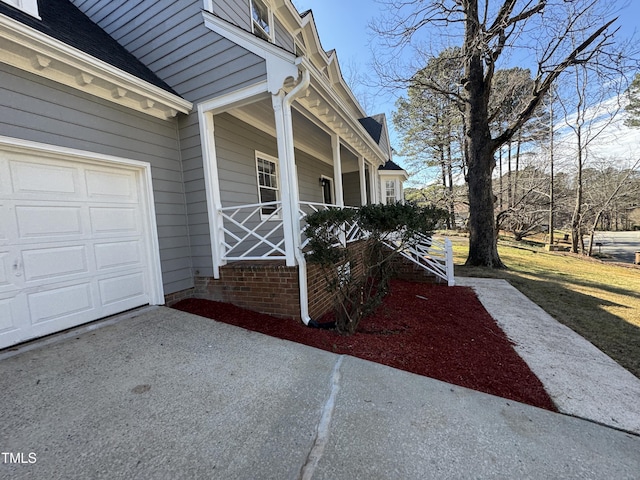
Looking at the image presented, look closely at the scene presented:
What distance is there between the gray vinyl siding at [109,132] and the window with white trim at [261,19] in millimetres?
3025

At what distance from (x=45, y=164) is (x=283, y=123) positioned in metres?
2.76

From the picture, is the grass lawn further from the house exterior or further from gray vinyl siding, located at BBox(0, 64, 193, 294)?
gray vinyl siding, located at BBox(0, 64, 193, 294)

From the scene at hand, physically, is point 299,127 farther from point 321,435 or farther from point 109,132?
point 321,435

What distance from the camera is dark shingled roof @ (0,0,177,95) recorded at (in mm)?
3186

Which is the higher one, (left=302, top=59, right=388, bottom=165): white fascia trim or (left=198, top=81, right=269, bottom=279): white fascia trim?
(left=302, top=59, right=388, bottom=165): white fascia trim

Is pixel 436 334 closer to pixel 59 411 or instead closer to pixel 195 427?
pixel 195 427

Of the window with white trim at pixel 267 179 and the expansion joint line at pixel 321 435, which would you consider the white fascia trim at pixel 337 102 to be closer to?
the window with white trim at pixel 267 179

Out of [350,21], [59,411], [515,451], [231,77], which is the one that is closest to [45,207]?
[59,411]

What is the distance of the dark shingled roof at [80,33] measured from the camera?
10.5 feet

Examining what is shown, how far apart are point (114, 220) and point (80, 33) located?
280 cm

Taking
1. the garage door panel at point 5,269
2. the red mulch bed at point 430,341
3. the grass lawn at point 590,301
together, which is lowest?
the grass lawn at point 590,301

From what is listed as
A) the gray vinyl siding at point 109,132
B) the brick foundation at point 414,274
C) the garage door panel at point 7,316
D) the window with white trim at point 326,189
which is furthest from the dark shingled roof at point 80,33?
the brick foundation at point 414,274

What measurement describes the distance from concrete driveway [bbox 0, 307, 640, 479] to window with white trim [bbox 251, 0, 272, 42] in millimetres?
6232

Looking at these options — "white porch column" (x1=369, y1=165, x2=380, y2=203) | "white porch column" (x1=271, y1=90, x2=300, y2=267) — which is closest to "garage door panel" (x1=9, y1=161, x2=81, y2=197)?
"white porch column" (x1=271, y1=90, x2=300, y2=267)
